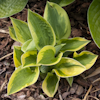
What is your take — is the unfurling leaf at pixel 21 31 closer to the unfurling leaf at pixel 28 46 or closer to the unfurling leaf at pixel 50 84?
the unfurling leaf at pixel 28 46

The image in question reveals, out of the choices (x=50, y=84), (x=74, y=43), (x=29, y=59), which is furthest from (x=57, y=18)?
(x=50, y=84)

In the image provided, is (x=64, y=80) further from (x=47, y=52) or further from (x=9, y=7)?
(x=9, y=7)

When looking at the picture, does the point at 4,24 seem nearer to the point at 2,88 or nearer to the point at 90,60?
the point at 2,88

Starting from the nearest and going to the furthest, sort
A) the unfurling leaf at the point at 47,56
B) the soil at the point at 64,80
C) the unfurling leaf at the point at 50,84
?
1. the unfurling leaf at the point at 47,56
2. the unfurling leaf at the point at 50,84
3. the soil at the point at 64,80

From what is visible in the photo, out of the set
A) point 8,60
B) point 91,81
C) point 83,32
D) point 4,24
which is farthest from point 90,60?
point 4,24

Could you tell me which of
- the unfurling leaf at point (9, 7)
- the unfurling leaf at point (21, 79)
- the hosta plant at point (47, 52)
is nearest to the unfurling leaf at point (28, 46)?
the hosta plant at point (47, 52)

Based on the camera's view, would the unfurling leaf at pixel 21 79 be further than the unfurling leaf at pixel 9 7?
No

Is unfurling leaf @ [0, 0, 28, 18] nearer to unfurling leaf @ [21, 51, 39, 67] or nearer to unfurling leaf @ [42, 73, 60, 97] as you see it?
unfurling leaf @ [21, 51, 39, 67]
